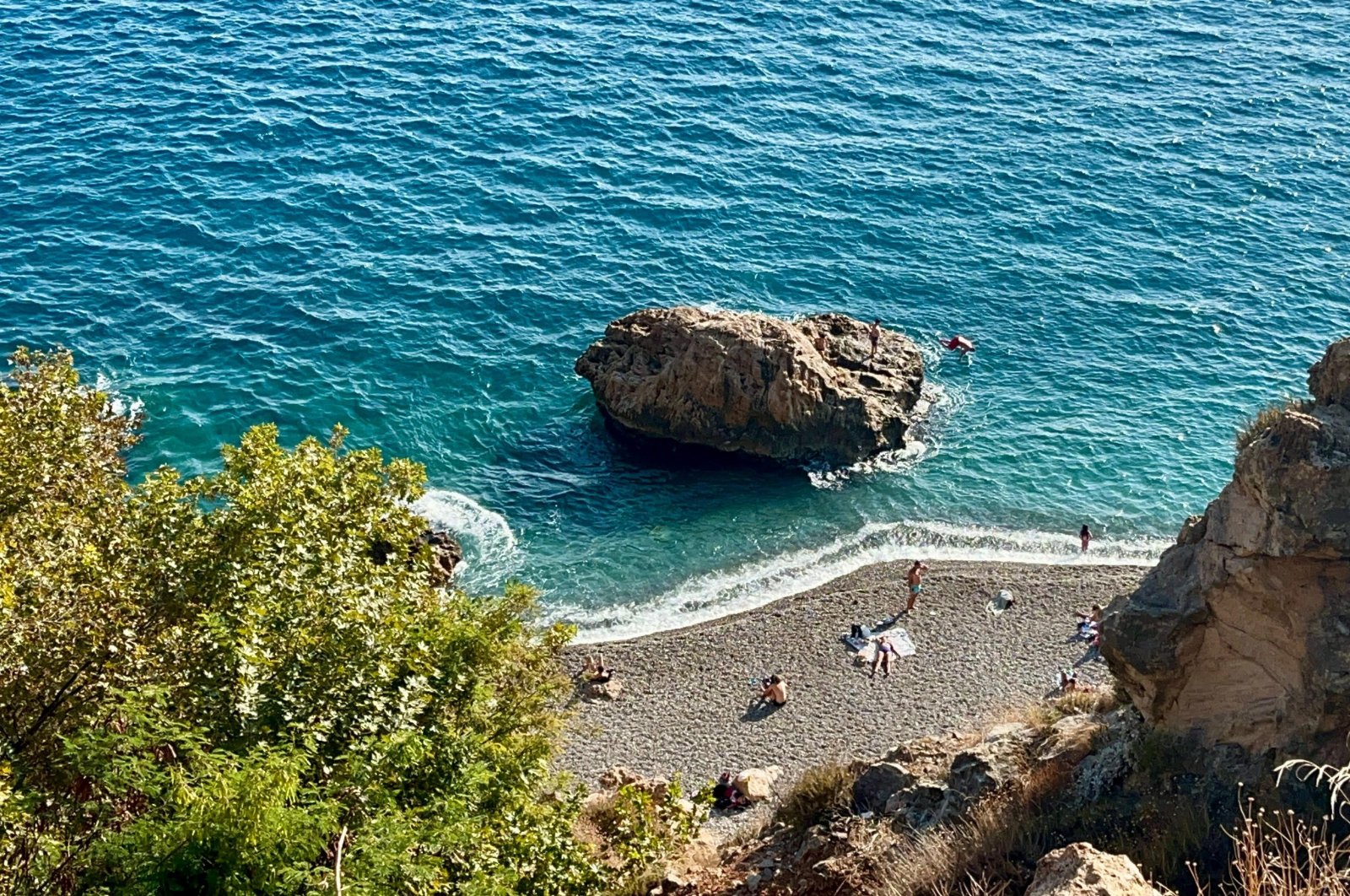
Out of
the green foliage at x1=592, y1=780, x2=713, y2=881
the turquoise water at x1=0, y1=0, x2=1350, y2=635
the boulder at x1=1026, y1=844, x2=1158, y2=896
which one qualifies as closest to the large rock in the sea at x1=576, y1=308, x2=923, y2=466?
the turquoise water at x1=0, y1=0, x2=1350, y2=635

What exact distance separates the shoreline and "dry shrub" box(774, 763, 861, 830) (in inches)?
386

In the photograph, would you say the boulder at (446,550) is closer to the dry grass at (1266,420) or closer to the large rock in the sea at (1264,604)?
the large rock in the sea at (1264,604)

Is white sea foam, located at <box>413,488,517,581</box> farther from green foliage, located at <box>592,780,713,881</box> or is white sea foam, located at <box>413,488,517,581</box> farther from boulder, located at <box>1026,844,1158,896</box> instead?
boulder, located at <box>1026,844,1158,896</box>

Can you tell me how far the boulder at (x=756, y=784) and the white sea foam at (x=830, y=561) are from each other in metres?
7.91

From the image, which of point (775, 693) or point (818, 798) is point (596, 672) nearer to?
point (775, 693)

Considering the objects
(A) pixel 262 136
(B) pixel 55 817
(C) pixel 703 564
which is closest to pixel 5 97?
(A) pixel 262 136

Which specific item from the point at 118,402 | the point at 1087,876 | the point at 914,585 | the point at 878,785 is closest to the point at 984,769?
the point at 878,785

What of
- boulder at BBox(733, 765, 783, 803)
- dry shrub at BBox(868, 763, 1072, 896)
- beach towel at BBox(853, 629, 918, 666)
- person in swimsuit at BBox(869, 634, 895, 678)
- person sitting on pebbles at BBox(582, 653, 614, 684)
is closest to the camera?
dry shrub at BBox(868, 763, 1072, 896)

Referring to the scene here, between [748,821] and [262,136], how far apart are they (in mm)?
44336

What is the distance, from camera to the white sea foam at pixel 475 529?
1651 inches

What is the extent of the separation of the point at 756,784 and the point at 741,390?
54.2 feet

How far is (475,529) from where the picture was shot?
142 feet

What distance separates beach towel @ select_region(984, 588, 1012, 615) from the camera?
136 ft

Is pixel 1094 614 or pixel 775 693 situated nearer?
pixel 775 693
